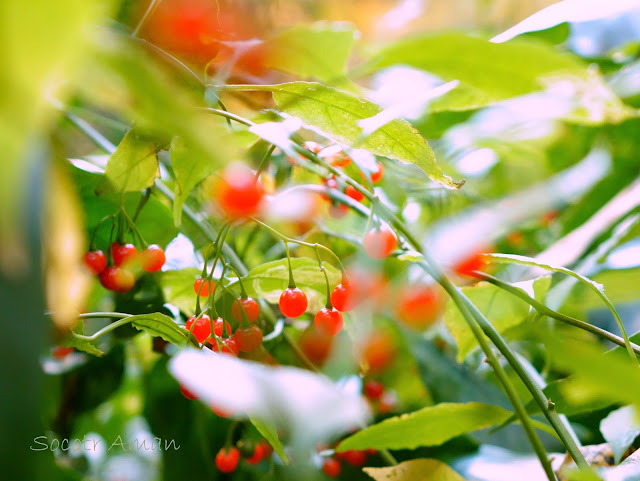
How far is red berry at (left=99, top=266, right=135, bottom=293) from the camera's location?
1.42ft

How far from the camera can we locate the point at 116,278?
0.43m

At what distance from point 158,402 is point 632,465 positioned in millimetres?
424

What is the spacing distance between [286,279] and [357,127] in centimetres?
14

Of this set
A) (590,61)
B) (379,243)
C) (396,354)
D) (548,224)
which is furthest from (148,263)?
(548,224)

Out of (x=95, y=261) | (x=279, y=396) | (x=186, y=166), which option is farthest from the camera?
(x=95, y=261)

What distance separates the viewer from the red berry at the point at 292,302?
387 millimetres

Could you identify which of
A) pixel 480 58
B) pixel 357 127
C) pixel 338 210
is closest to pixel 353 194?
→ pixel 338 210

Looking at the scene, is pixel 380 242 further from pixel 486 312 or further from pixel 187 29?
pixel 187 29

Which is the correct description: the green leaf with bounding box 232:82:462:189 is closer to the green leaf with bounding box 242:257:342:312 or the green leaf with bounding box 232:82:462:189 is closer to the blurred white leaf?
the green leaf with bounding box 242:257:342:312

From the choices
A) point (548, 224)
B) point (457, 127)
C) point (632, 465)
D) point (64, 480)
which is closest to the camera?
point (632, 465)

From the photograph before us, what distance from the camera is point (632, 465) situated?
1.09 ft

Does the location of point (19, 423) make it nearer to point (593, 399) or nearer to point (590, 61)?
point (593, 399)

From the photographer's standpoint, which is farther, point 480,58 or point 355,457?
point 355,457

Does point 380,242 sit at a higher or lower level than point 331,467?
higher
